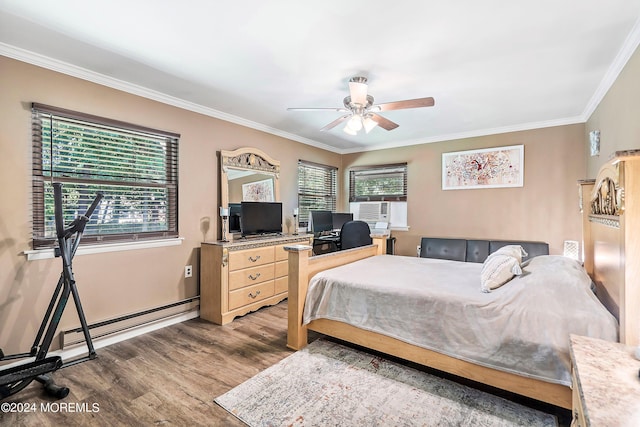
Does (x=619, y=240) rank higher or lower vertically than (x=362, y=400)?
higher

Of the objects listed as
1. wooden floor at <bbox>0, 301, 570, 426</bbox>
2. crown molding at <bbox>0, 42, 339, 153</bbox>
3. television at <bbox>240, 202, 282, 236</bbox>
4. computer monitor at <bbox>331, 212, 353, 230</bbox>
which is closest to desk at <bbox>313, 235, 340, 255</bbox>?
computer monitor at <bbox>331, 212, 353, 230</bbox>

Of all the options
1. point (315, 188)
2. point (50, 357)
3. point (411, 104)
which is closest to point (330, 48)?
point (411, 104)

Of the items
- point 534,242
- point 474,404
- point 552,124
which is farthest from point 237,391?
point 552,124

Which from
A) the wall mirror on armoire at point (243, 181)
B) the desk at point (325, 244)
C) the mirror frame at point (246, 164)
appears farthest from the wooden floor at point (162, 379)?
the desk at point (325, 244)

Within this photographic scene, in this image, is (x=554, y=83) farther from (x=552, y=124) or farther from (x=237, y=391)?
(x=237, y=391)

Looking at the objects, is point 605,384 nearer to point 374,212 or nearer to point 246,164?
point 246,164

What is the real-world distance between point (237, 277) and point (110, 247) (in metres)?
1.25

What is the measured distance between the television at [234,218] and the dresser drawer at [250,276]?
61cm

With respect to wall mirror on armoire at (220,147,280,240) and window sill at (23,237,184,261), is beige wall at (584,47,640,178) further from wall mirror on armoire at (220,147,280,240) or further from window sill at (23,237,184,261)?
window sill at (23,237,184,261)

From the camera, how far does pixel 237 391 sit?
6.58ft

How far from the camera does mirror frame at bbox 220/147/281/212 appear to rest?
3.69 m

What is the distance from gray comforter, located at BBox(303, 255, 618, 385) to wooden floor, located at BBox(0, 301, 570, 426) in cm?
51

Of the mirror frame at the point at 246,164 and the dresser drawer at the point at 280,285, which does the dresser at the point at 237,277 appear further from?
the mirror frame at the point at 246,164

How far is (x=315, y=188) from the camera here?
17.5ft
